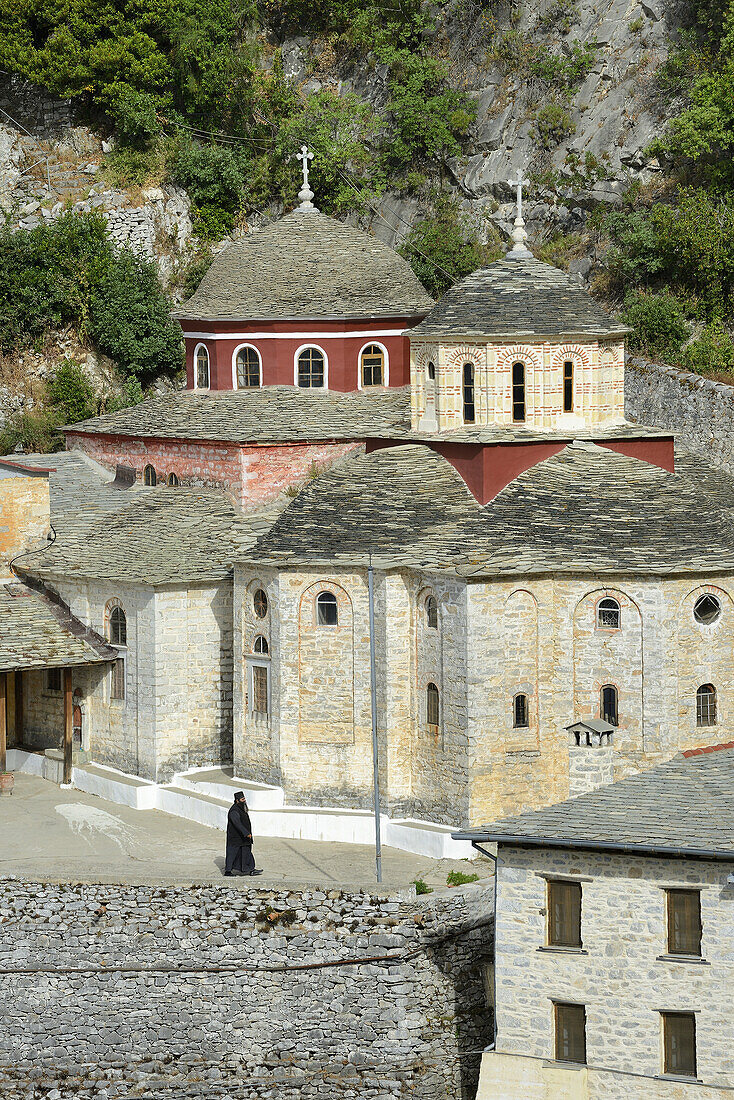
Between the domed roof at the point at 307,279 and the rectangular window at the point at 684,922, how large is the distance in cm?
2237

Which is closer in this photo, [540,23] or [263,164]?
[540,23]

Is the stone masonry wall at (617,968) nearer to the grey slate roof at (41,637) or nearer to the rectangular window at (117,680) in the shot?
the rectangular window at (117,680)

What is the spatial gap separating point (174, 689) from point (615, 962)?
14.7 m

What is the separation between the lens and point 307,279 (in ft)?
157

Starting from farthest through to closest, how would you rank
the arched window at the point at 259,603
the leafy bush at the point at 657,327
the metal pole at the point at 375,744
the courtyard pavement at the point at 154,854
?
the leafy bush at the point at 657,327, the arched window at the point at 259,603, the metal pole at the point at 375,744, the courtyard pavement at the point at 154,854

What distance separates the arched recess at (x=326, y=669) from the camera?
3728 cm

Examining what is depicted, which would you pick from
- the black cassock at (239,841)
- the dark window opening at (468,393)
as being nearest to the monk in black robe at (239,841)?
the black cassock at (239,841)

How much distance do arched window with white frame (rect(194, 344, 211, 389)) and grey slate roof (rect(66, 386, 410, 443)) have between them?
353 mm

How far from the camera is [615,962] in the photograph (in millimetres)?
28406

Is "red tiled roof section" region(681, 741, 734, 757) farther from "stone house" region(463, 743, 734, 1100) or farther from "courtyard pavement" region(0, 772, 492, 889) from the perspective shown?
"stone house" region(463, 743, 734, 1100)

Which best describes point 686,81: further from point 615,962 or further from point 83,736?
point 615,962

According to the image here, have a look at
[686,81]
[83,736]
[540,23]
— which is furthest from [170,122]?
[83,736]

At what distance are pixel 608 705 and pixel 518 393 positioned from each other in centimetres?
776

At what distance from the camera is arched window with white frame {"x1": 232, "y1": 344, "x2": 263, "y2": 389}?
4700cm
